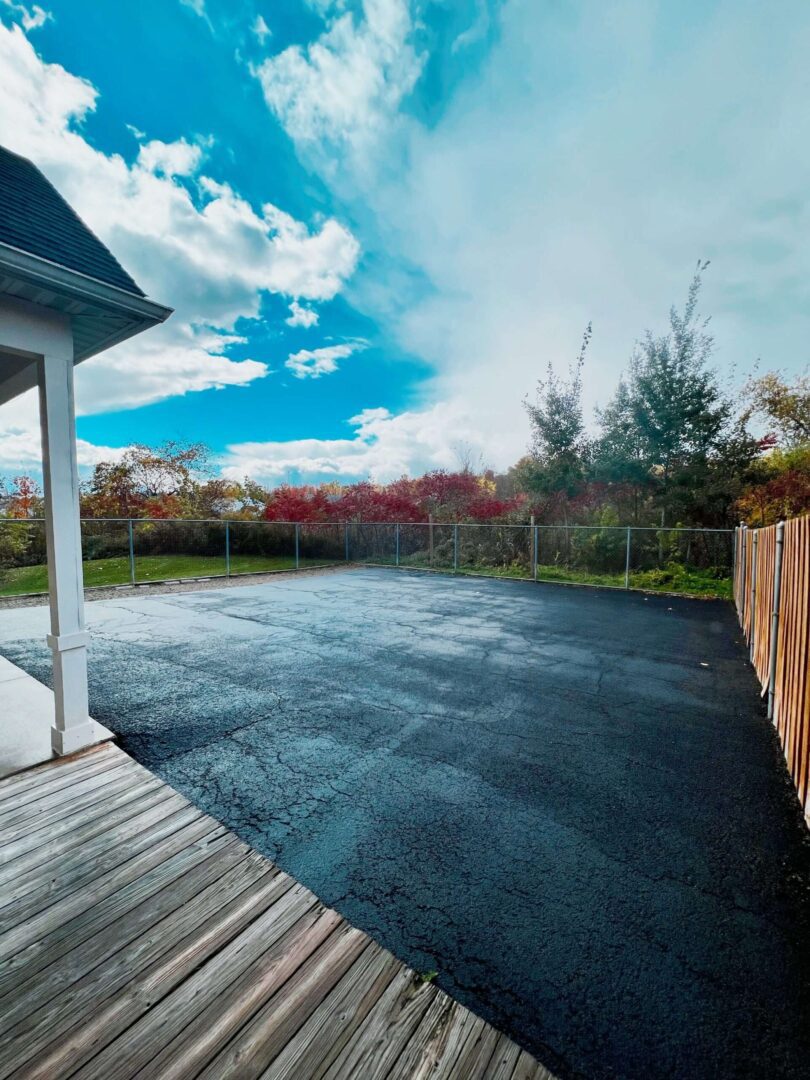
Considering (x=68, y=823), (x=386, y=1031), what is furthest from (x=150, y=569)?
(x=386, y=1031)

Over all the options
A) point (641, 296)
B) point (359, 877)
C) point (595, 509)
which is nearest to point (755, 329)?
point (641, 296)

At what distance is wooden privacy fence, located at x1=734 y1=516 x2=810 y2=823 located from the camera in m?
2.21

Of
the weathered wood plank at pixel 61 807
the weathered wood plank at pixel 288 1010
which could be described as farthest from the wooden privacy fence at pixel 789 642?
the weathered wood plank at pixel 61 807

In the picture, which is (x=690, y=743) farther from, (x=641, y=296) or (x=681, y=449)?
(x=641, y=296)

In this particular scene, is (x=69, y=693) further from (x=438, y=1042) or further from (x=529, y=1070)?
(x=529, y=1070)

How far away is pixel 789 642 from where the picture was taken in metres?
2.70

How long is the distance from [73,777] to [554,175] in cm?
1078

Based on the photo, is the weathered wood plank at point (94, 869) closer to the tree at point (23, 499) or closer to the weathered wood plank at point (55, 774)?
the weathered wood plank at point (55, 774)

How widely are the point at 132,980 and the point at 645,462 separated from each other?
41.0ft

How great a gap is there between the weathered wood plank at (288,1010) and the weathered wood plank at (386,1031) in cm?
15

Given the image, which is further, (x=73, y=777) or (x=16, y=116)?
(x=16, y=116)

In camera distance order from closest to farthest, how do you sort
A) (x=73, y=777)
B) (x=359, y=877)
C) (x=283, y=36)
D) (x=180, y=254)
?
(x=359, y=877), (x=73, y=777), (x=283, y=36), (x=180, y=254)

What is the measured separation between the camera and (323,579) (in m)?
10.9

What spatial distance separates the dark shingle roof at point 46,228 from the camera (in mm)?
2488
